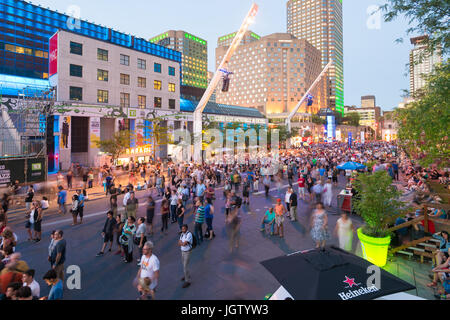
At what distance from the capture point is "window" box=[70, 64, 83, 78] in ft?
108

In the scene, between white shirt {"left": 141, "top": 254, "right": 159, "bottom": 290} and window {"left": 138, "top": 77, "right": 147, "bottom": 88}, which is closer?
white shirt {"left": 141, "top": 254, "right": 159, "bottom": 290}

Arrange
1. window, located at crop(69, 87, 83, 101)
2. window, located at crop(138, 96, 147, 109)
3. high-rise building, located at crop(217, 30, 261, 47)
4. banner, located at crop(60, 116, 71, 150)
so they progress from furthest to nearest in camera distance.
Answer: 1. high-rise building, located at crop(217, 30, 261, 47)
2. window, located at crop(138, 96, 147, 109)
3. window, located at crop(69, 87, 83, 101)
4. banner, located at crop(60, 116, 71, 150)

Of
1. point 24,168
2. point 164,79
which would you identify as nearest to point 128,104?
point 164,79

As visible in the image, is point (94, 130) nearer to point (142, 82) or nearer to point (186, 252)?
point (142, 82)

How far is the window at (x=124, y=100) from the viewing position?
38.4 meters

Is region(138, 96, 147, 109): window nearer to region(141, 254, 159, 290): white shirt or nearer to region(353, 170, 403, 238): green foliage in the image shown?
region(141, 254, 159, 290): white shirt

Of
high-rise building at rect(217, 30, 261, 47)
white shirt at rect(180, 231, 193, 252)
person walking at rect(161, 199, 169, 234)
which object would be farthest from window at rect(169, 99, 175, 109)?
high-rise building at rect(217, 30, 261, 47)

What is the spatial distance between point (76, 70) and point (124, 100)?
24.3 ft

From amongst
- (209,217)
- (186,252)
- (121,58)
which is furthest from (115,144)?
(186,252)

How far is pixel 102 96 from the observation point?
1425 inches

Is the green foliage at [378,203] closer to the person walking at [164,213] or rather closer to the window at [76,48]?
the person walking at [164,213]

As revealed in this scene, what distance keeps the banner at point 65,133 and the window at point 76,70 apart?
247 inches

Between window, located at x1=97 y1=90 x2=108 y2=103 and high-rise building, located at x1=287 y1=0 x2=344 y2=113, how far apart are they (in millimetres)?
169374

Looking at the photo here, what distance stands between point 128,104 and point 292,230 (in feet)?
118
